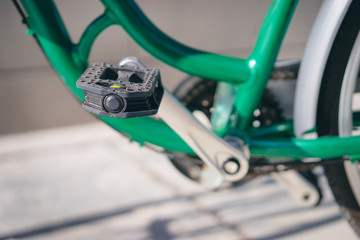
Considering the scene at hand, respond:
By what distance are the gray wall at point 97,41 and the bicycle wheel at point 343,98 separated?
0.95 m

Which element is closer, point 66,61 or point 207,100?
point 66,61

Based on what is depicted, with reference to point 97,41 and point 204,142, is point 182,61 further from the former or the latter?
point 97,41

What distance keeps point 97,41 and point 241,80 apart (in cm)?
99

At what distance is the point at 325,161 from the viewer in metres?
0.90

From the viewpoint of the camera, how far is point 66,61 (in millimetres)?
A: 787

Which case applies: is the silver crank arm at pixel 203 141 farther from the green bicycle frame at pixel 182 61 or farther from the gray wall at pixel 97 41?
the gray wall at pixel 97 41

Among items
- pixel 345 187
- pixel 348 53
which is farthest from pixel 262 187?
pixel 348 53

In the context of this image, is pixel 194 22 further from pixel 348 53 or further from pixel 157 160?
pixel 348 53

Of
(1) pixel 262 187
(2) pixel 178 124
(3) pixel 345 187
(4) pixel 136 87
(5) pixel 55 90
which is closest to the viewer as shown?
→ (4) pixel 136 87

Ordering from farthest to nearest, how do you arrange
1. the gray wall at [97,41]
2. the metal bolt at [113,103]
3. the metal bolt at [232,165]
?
1. the gray wall at [97,41]
2. the metal bolt at [232,165]
3. the metal bolt at [113,103]

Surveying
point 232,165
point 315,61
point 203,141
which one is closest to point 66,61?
point 203,141

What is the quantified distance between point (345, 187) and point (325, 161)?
0.14m

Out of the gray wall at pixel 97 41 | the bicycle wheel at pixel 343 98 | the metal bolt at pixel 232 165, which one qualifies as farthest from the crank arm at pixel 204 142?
the gray wall at pixel 97 41

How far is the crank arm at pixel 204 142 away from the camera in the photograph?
0.79 meters
